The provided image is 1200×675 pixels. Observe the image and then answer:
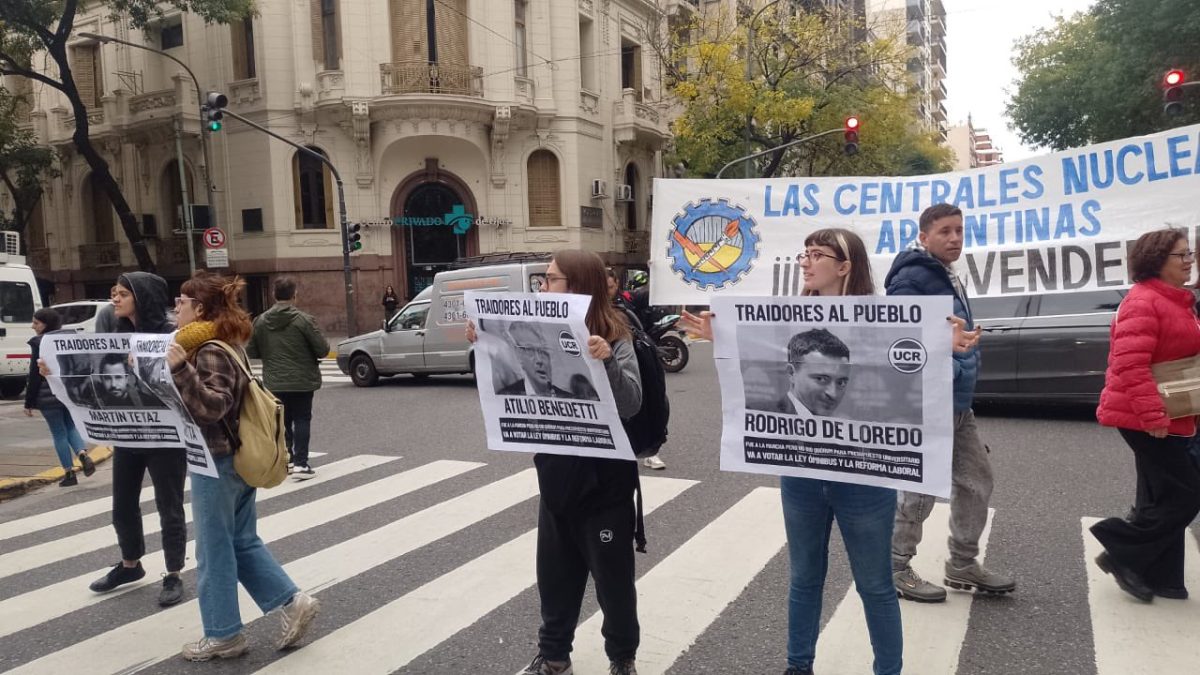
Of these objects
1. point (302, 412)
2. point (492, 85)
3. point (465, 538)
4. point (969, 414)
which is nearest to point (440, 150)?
point (492, 85)

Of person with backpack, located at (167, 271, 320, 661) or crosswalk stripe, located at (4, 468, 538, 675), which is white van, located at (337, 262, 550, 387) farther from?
person with backpack, located at (167, 271, 320, 661)

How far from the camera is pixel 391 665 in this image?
386 centimetres

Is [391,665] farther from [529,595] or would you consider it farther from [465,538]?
[465,538]

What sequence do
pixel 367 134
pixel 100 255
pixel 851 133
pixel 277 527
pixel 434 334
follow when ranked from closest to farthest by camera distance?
pixel 277 527 → pixel 434 334 → pixel 851 133 → pixel 367 134 → pixel 100 255

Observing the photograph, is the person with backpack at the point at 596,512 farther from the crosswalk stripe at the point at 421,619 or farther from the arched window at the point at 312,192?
the arched window at the point at 312,192

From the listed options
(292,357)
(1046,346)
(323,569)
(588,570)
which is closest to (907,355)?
(588,570)

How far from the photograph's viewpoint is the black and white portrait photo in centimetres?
329

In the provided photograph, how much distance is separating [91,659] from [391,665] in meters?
1.42

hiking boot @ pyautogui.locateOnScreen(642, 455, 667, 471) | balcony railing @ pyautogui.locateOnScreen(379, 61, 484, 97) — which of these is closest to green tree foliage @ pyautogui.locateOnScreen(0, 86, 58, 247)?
balcony railing @ pyautogui.locateOnScreen(379, 61, 484, 97)

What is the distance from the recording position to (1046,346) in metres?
9.15

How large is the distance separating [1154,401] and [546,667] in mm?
2940

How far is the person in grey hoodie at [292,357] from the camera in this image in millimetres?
7859

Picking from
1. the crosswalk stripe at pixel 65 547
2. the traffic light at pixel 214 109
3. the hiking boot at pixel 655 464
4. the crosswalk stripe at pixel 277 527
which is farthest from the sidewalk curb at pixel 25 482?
the traffic light at pixel 214 109

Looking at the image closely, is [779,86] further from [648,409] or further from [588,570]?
[588,570]
